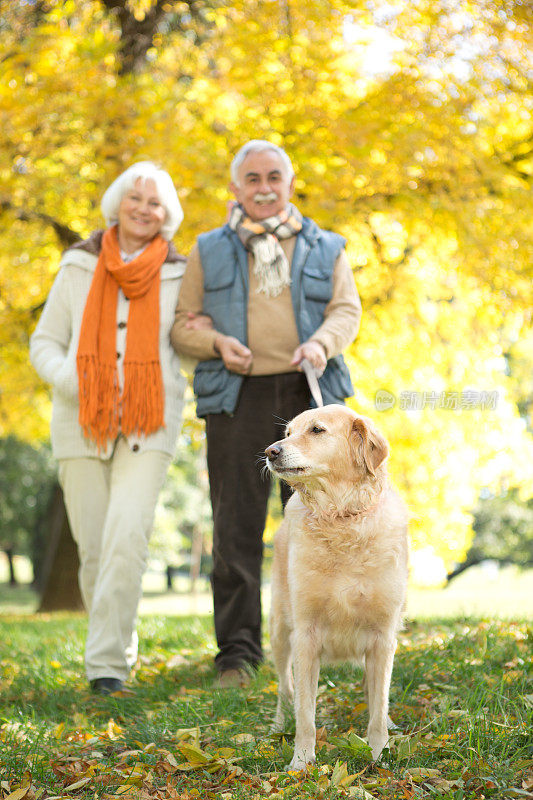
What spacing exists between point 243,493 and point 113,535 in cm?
70

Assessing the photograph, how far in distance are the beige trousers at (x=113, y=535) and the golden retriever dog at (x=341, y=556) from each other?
1335 millimetres

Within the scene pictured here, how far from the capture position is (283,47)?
6.97 m

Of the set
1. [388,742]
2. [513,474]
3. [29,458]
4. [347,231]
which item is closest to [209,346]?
[388,742]

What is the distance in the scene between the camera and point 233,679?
3.90 m

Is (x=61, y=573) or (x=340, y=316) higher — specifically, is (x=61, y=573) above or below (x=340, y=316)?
below

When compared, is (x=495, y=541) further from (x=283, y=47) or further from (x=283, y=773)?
(x=283, y=773)

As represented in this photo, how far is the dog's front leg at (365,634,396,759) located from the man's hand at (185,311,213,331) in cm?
190

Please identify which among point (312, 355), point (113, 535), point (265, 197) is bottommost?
point (113, 535)

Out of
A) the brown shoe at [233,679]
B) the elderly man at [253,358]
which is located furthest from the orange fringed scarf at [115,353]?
the brown shoe at [233,679]

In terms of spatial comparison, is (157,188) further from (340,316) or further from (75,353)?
(340,316)

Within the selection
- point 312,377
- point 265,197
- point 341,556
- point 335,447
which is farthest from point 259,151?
point 341,556

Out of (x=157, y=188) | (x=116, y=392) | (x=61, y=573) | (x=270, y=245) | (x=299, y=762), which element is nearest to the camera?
(x=299, y=762)

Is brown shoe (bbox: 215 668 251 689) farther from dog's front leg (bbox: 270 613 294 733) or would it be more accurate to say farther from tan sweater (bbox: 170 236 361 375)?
tan sweater (bbox: 170 236 361 375)

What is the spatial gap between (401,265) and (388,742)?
649 centimetres
